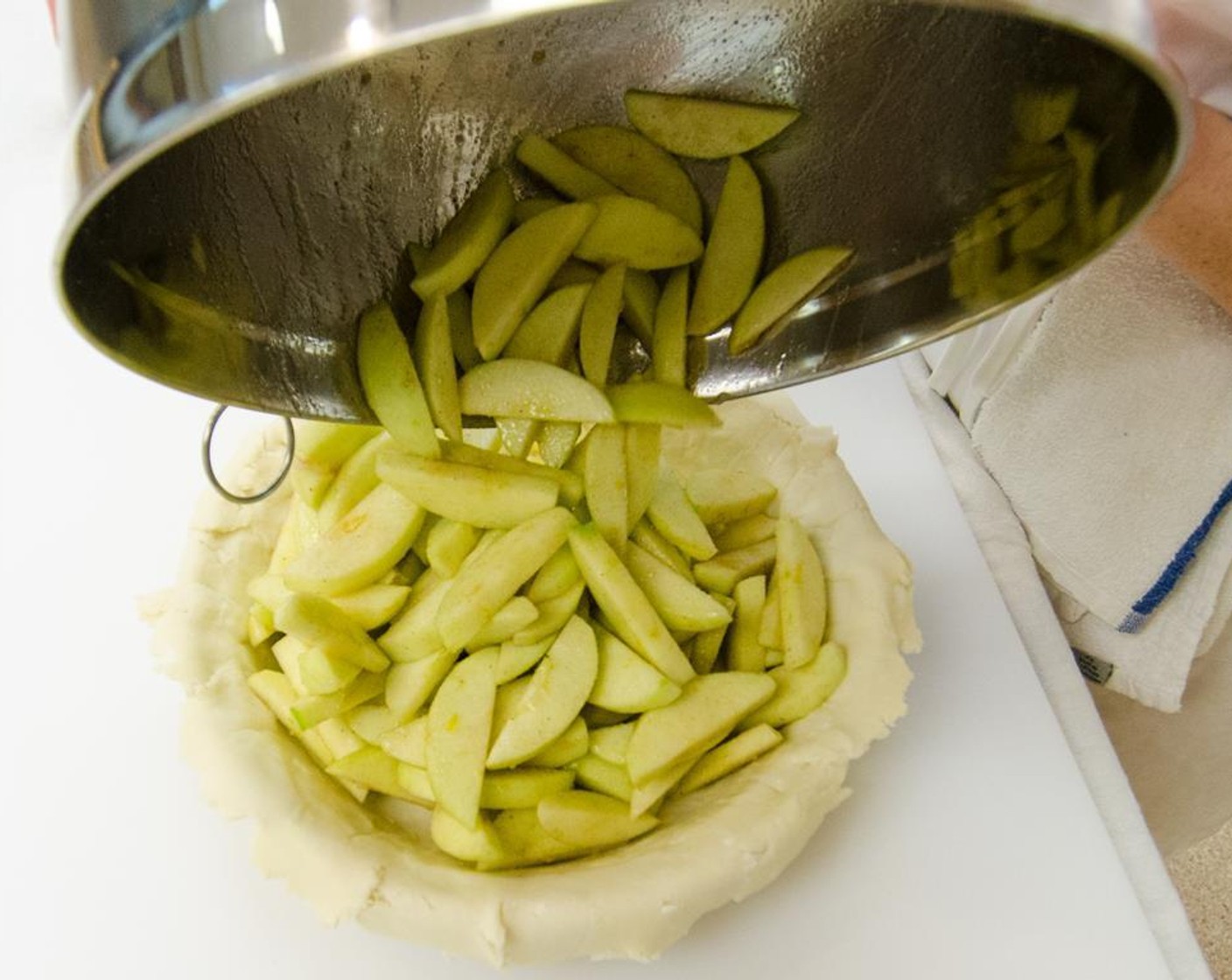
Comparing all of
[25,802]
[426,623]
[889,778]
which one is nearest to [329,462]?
[426,623]

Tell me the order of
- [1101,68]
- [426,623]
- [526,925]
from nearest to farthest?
1. [1101,68]
2. [526,925]
3. [426,623]

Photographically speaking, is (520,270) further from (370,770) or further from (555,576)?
(370,770)

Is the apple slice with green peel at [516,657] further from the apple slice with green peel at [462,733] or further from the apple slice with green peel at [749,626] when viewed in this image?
the apple slice with green peel at [749,626]

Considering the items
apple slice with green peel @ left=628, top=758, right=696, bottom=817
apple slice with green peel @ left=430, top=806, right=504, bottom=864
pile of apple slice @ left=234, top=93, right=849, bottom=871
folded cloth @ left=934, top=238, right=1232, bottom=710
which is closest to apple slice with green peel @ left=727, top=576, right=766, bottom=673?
pile of apple slice @ left=234, top=93, right=849, bottom=871

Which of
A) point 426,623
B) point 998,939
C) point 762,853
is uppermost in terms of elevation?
point 426,623

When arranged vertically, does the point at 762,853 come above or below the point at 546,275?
below

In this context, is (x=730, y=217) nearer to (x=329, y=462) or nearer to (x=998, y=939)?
(x=329, y=462)

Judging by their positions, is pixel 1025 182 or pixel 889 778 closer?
pixel 1025 182

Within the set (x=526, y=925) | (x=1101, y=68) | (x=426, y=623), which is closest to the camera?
(x=1101, y=68)
